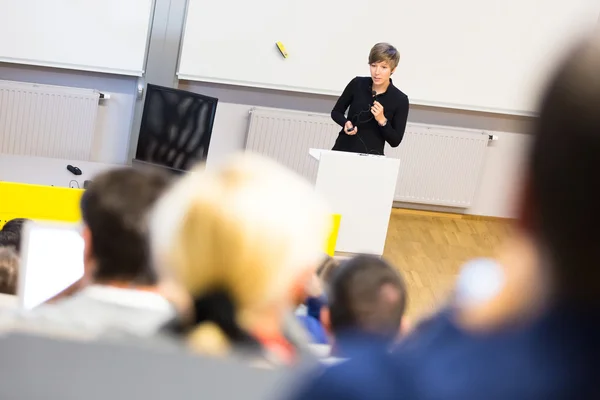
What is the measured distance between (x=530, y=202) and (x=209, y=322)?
43cm

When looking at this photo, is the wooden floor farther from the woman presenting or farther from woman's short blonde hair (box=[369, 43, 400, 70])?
woman's short blonde hair (box=[369, 43, 400, 70])

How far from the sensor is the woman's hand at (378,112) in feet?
17.4

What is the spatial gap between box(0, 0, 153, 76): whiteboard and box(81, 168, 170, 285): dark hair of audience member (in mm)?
5216

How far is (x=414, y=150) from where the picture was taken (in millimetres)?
7156

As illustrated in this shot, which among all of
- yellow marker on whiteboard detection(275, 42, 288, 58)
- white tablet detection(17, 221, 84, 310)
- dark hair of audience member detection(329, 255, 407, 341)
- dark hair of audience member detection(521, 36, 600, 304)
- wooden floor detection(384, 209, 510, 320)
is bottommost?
wooden floor detection(384, 209, 510, 320)

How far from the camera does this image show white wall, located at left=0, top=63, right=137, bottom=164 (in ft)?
21.7

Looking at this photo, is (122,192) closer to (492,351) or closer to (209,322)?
(209,322)

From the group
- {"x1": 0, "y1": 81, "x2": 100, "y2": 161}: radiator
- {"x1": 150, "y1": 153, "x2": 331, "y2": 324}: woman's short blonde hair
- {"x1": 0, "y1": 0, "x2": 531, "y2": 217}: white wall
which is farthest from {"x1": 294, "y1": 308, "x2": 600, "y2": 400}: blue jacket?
{"x1": 0, "y1": 81, "x2": 100, "y2": 161}: radiator

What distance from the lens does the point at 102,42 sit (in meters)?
6.45

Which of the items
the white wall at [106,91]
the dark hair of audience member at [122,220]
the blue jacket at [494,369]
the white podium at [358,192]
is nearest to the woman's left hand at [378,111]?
the white podium at [358,192]

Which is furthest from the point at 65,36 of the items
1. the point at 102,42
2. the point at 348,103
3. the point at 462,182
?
the point at 462,182

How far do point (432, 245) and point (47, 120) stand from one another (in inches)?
115

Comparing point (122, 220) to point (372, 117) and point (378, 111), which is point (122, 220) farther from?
point (372, 117)

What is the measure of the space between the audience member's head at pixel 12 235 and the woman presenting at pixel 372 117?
2.58 metres
